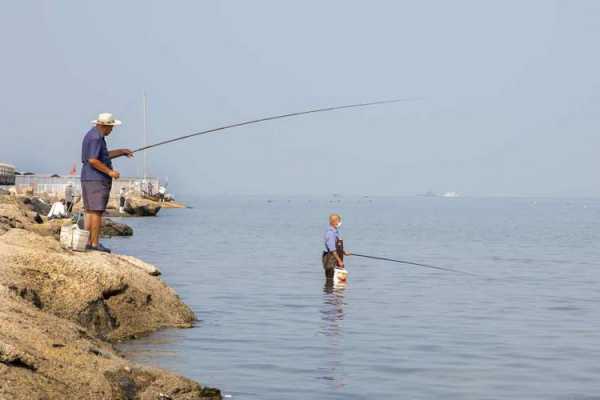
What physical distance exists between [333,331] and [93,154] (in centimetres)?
430

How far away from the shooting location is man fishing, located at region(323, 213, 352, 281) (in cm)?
2031

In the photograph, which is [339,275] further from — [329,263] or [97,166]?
[97,166]

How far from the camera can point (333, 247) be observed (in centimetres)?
2069

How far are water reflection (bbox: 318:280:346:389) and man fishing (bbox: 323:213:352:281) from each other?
390 mm

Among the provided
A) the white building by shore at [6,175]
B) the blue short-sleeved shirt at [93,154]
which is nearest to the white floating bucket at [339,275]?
the blue short-sleeved shirt at [93,154]

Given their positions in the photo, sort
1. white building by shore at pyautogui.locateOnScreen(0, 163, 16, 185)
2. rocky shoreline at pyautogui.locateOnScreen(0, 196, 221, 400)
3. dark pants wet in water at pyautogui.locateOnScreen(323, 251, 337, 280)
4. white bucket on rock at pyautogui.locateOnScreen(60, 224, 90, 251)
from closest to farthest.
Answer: rocky shoreline at pyautogui.locateOnScreen(0, 196, 221, 400) → white bucket on rock at pyautogui.locateOnScreen(60, 224, 90, 251) → dark pants wet in water at pyautogui.locateOnScreen(323, 251, 337, 280) → white building by shore at pyautogui.locateOnScreen(0, 163, 16, 185)

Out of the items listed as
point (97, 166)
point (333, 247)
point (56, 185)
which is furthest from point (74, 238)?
point (56, 185)

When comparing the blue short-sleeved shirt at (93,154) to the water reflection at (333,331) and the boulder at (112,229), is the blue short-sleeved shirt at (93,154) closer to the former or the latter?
the water reflection at (333,331)

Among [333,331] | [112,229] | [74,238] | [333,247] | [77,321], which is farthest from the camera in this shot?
[112,229]

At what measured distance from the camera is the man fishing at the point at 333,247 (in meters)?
20.3

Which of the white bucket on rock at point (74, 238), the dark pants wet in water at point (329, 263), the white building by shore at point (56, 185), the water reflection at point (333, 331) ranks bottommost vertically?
the water reflection at point (333, 331)

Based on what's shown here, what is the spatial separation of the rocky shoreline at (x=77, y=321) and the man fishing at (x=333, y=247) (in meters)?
6.00

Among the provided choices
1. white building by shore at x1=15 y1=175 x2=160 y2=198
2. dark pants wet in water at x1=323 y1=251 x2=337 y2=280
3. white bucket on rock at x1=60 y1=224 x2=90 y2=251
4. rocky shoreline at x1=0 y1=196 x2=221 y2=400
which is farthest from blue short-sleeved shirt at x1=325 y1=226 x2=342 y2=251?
white building by shore at x1=15 y1=175 x2=160 y2=198

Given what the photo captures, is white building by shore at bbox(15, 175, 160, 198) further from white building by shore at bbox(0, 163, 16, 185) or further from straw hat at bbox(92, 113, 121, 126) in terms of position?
straw hat at bbox(92, 113, 121, 126)
